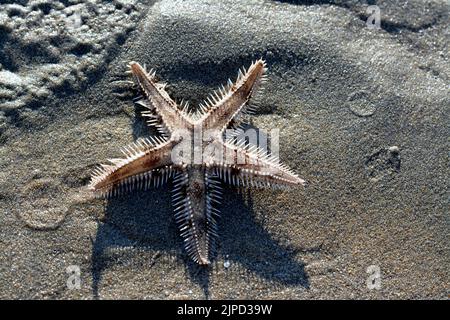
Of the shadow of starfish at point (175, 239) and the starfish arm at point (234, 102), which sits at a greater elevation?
the starfish arm at point (234, 102)

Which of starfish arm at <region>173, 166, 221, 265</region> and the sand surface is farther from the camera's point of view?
the sand surface

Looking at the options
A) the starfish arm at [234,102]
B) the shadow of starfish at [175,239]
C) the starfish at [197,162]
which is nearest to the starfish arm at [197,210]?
the starfish at [197,162]

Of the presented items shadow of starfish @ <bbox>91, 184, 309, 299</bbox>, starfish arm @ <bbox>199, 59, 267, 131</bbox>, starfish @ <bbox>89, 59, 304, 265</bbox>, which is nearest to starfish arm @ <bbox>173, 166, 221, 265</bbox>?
starfish @ <bbox>89, 59, 304, 265</bbox>

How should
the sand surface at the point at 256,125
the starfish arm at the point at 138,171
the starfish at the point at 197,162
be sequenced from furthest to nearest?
the sand surface at the point at 256,125
the starfish at the point at 197,162
the starfish arm at the point at 138,171

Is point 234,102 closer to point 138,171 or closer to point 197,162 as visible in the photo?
point 197,162

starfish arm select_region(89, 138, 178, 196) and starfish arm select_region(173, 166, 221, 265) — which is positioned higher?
starfish arm select_region(89, 138, 178, 196)

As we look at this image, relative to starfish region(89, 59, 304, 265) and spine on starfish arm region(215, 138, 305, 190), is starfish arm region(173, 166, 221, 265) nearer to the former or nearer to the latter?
starfish region(89, 59, 304, 265)

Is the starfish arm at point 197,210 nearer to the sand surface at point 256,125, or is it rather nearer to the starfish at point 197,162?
the starfish at point 197,162
